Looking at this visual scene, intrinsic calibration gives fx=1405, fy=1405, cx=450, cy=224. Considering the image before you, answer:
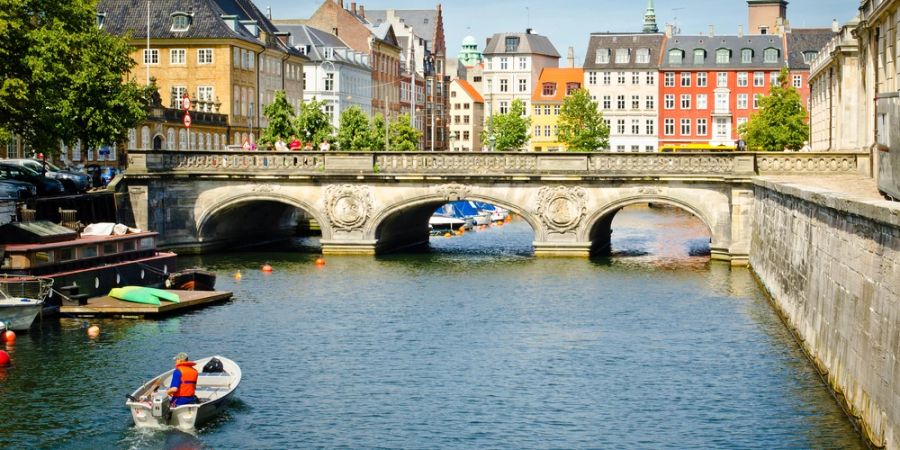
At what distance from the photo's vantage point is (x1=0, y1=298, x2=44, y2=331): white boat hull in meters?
50.8

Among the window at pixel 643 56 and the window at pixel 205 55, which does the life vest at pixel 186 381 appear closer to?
the window at pixel 205 55

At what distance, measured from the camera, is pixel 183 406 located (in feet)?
123

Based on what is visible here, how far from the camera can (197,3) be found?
123188mm

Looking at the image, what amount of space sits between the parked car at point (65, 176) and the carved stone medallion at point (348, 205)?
46.4ft

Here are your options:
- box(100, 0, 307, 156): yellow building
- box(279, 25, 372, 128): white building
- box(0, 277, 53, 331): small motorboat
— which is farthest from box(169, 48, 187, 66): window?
box(0, 277, 53, 331): small motorboat

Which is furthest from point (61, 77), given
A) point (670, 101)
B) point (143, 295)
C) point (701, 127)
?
point (670, 101)

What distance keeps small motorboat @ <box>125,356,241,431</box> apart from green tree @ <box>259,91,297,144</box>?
245ft

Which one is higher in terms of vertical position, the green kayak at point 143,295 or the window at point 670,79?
the window at point 670,79

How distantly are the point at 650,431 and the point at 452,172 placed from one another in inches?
1648

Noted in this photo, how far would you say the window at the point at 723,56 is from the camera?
171 meters

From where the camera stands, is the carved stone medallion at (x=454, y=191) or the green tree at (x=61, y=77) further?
the carved stone medallion at (x=454, y=191)

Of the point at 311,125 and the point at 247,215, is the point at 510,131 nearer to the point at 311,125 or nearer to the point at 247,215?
the point at 311,125

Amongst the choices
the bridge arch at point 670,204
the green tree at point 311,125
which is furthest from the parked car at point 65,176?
the green tree at point 311,125

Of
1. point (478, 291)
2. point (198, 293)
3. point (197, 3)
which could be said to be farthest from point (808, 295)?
point (197, 3)
